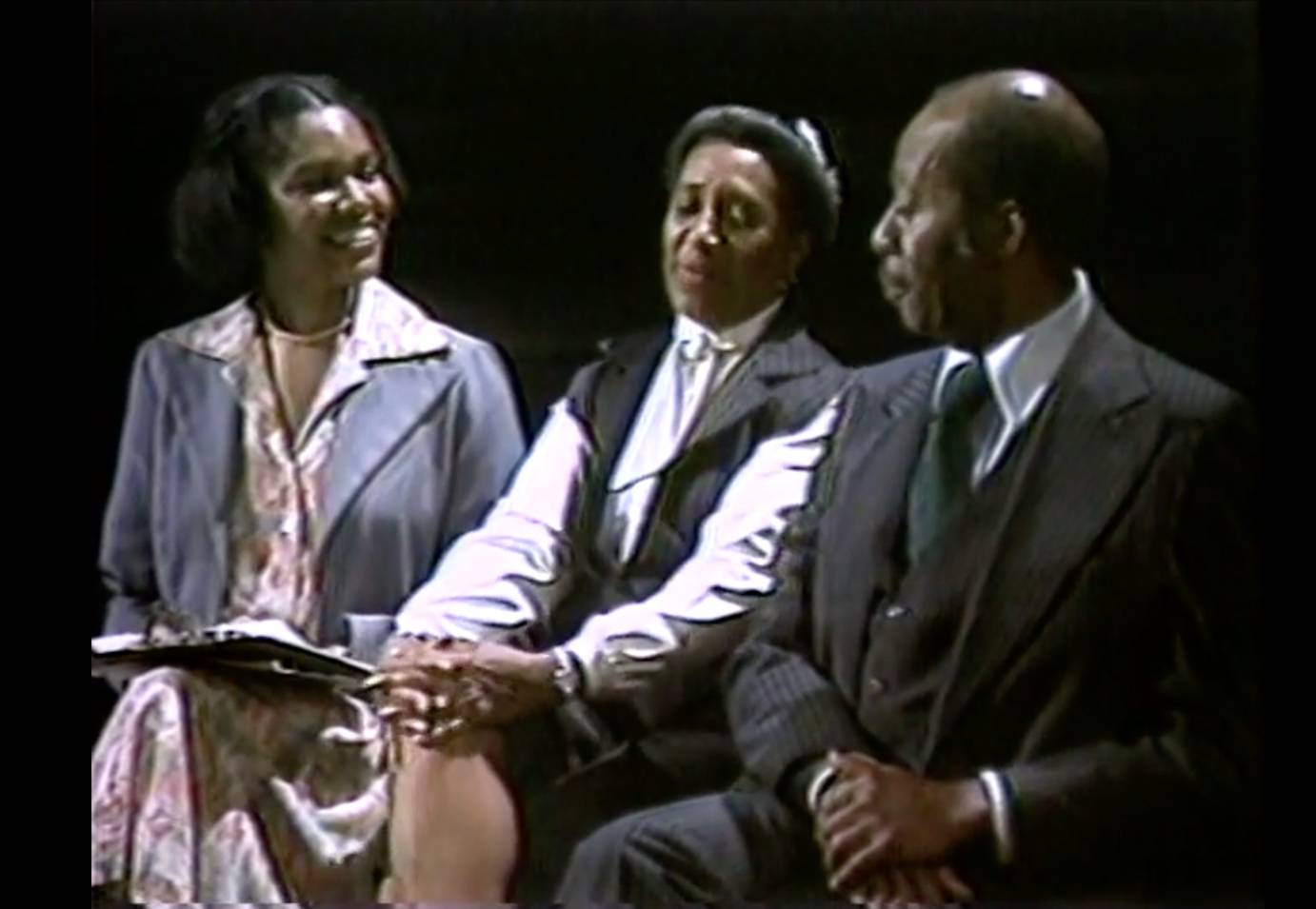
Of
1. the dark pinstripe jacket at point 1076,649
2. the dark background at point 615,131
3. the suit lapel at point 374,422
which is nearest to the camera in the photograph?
the dark pinstripe jacket at point 1076,649

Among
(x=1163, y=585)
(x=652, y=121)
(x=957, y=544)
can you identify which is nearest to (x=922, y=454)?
(x=957, y=544)

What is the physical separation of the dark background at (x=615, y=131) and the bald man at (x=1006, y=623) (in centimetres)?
8

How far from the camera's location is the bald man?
13.6 feet

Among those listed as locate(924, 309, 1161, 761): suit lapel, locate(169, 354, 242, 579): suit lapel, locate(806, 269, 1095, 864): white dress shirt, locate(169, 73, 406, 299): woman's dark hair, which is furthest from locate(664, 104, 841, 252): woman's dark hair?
locate(169, 354, 242, 579): suit lapel

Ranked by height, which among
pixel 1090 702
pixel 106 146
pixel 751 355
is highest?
pixel 106 146

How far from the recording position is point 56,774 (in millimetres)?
4332

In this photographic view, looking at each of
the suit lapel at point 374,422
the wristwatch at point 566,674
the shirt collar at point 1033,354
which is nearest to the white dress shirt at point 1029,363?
the shirt collar at point 1033,354

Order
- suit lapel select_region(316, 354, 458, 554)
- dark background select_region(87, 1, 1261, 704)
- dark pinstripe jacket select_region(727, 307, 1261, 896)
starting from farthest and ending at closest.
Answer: suit lapel select_region(316, 354, 458, 554)
dark background select_region(87, 1, 1261, 704)
dark pinstripe jacket select_region(727, 307, 1261, 896)

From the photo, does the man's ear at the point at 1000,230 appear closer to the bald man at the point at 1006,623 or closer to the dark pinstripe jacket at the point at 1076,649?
the bald man at the point at 1006,623

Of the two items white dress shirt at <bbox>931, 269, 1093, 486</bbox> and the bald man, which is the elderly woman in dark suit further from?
white dress shirt at <bbox>931, 269, 1093, 486</bbox>

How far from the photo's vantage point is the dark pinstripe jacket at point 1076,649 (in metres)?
4.15

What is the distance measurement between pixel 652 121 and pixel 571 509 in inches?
27.6

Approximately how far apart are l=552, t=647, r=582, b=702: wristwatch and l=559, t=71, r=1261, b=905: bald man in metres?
0.24

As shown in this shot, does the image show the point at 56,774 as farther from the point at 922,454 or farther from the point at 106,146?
the point at 922,454
